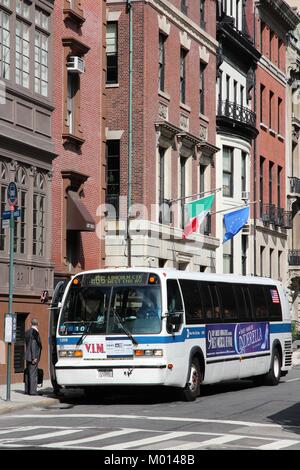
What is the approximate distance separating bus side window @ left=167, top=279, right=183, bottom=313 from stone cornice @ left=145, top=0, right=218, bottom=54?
16316 mm

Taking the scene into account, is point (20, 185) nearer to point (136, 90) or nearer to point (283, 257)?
point (136, 90)

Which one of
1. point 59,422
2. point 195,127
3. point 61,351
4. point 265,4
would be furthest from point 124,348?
point 265,4

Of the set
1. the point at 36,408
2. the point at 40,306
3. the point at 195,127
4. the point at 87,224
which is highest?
the point at 195,127

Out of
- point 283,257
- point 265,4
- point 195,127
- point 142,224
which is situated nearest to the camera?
point 142,224

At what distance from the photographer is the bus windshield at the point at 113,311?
933 inches

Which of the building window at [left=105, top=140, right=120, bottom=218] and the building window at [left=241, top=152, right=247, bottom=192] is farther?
the building window at [left=241, top=152, right=247, bottom=192]

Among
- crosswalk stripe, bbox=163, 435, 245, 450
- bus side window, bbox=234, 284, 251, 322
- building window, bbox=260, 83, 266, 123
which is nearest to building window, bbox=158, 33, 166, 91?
bus side window, bbox=234, 284, 251, 322

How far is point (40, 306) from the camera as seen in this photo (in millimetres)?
31141

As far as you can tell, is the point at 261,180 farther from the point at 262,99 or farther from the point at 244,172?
the point at 262,99

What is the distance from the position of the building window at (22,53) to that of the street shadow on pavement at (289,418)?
11626 mm

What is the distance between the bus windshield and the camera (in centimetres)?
2369

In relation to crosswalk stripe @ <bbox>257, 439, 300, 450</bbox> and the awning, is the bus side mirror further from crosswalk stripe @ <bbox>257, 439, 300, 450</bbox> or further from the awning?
the awning

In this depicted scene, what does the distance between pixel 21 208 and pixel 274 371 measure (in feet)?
25.6

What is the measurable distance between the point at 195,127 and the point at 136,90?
5.67 m
